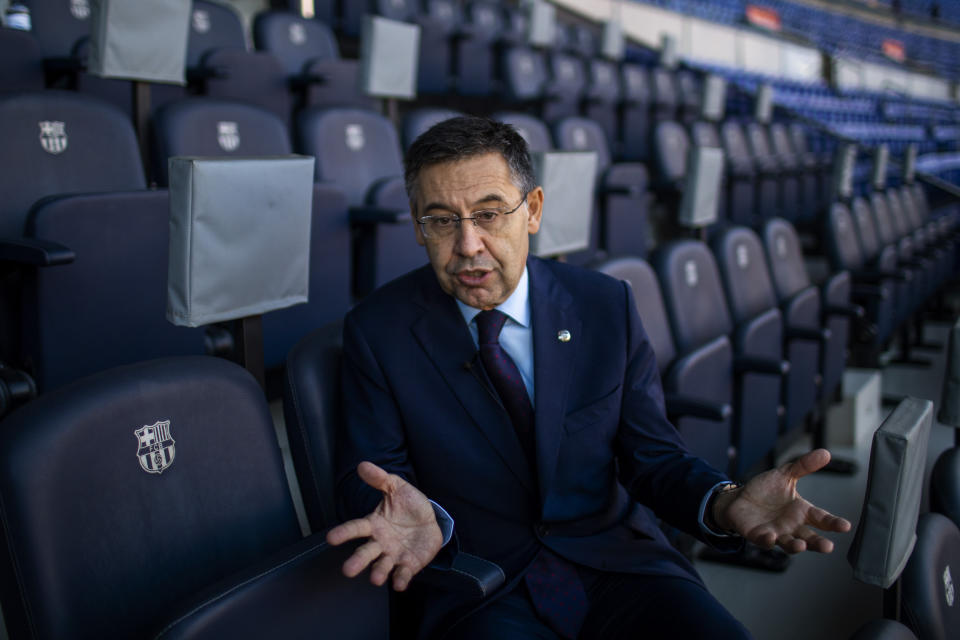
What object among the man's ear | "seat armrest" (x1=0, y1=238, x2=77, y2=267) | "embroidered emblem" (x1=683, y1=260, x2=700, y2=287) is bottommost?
"embroidered emblem" (x1=683, y1=260, x2=700, y2=287)

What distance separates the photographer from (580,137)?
1.65 m

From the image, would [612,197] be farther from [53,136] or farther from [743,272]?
[53,136]

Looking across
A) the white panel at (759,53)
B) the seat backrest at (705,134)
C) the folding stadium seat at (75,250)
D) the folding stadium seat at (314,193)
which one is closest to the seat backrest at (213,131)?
the folding stadium seat at (314,193)

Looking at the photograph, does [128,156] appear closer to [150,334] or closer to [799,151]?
[150,334]

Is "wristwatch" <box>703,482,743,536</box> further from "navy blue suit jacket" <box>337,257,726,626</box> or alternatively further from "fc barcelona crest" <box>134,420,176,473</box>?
"fc barcelona crest" <box>134,420,176,473</box>

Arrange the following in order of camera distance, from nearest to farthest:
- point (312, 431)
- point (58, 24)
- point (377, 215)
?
point (312, 431) → point (377, 215) → point (58, 24)

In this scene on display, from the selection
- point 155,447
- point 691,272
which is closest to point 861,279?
point 691,272

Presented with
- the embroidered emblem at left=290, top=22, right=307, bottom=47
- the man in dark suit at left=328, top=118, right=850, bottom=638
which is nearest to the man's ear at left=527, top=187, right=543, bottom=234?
the man in dark suit at left=328, top=118, right=850, bottom=638

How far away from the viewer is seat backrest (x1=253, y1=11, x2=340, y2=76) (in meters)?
1.61

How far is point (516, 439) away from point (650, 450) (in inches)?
3.8

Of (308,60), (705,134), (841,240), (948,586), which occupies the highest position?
(308,60)

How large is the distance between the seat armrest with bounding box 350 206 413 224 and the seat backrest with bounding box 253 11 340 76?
2.46 feet

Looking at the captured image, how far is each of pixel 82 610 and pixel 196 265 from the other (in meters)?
0.22

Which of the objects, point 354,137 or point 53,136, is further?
point 354,137
